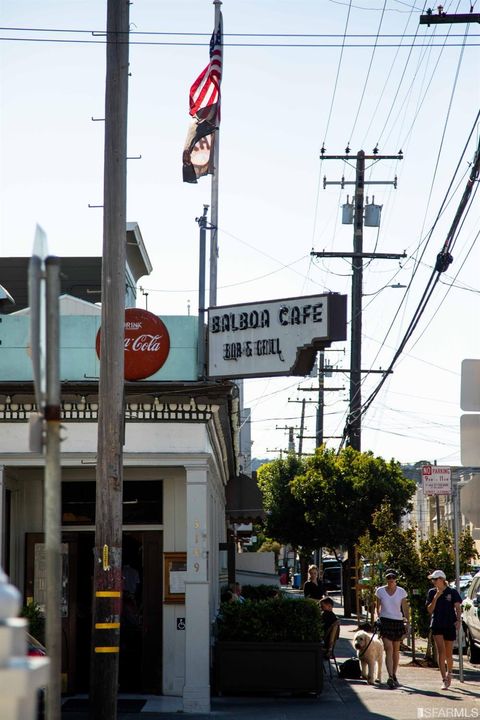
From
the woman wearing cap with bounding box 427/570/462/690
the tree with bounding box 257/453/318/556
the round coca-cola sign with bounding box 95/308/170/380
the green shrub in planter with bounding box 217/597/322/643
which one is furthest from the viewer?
the tree with bounding box 257/453/318/556

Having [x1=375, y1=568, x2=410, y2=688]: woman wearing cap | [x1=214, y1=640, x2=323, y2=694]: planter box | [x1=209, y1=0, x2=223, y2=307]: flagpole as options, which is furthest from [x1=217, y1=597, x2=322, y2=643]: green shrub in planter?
[x1=209, y1=0, x2=223, y2=307]: flagpole

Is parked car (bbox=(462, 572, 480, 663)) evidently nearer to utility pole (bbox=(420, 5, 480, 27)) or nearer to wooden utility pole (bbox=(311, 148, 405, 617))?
wooden utility pole (bbox=(311, 148, 405, 617))

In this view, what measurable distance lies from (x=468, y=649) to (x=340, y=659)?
8.03ft

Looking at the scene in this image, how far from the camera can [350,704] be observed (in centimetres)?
1423

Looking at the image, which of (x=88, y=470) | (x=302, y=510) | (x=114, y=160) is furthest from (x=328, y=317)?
(x=302, y=510)

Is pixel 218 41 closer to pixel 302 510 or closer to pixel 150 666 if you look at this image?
pixel 150 666

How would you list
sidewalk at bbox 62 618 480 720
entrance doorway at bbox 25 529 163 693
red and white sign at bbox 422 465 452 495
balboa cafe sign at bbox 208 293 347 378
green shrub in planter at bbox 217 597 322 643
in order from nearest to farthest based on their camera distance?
sidewalk at bbox 62 618 480 720 → balboa cafe sign at bbox 208 293 347 378 → green shrub in planter at bbox 217 597 322 643 → entrance doorway at bbox 25 529 163 693 → red and white sign at bbox 422 465 452 495

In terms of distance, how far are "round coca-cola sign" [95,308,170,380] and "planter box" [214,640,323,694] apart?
3.99m

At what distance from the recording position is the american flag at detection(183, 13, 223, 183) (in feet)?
56.3

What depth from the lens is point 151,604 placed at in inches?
606

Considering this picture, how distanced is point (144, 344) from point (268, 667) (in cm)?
476

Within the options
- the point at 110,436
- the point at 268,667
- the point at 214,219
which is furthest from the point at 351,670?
the point at 110,436

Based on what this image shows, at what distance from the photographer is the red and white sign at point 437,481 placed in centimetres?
1962

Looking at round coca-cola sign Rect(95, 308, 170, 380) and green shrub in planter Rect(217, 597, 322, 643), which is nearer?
Result: round coca-cola sign Rect(95, 308, 170, 380)
